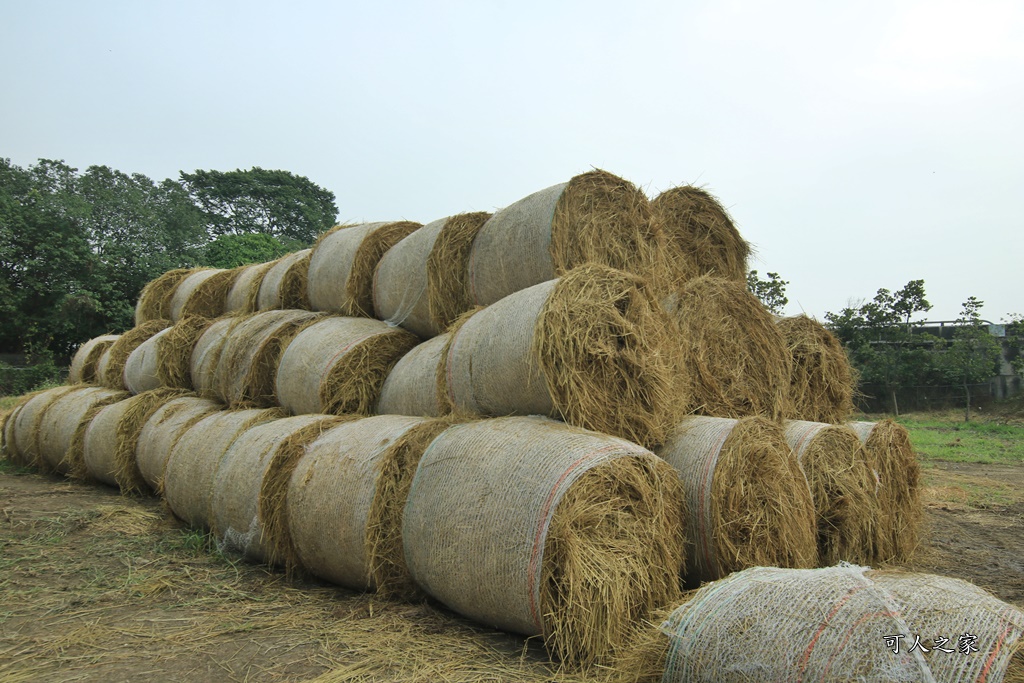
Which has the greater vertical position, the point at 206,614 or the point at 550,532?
the point at 550,532

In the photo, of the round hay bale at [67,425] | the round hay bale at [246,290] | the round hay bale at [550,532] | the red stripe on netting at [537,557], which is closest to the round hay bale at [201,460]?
the round hay bale at [246,290]

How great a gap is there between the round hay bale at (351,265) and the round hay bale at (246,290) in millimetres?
1243

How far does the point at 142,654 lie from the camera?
11.4 ft

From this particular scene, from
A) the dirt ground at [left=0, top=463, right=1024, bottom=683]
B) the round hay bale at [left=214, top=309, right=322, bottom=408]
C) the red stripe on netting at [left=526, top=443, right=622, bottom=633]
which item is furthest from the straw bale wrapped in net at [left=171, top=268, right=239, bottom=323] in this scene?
the red stripe on netting at [left=526, top=443, right=622, bottom=633]

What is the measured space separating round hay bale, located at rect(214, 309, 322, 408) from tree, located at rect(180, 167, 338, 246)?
29.9 m

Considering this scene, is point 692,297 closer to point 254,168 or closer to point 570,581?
point 570,581

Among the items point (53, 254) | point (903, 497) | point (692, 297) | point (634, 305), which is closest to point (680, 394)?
point (634, 305)

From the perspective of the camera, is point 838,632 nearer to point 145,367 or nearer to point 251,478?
point 251,478

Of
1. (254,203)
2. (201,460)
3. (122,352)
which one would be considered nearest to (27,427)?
(122,352)

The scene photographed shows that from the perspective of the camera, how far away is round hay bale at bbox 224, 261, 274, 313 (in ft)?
27.0

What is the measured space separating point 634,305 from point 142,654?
3079 millimetres

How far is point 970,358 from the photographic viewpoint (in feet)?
70.3

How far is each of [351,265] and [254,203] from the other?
32975 mm

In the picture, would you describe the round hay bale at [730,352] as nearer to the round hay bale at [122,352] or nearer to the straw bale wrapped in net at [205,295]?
the straw bale wrapped in net at [205,295]
